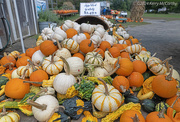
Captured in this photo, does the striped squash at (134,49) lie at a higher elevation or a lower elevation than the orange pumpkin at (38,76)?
higher

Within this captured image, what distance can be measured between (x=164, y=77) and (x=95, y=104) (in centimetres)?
111

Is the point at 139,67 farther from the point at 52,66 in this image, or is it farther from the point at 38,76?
the point at 38,76

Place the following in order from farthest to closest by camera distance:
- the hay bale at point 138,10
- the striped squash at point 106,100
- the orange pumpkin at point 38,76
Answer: the hay bale at point 138,10 → the orange pumpkin at point 38,76 → the striped squash at point 106,100

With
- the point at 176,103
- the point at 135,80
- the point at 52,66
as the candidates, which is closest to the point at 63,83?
the point at 52,66

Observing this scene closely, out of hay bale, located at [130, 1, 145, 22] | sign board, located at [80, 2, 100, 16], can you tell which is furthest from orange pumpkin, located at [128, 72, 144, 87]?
hay bale, located at [130, 1, 145, 22]

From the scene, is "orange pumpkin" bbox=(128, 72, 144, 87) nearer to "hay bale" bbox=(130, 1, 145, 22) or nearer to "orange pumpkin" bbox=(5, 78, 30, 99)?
"orange pumpkin" bbox=(5, 78, 30, 99)

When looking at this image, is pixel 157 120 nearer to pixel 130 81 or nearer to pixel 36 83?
pixel 130 81

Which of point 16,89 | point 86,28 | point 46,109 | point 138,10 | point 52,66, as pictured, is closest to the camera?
point 46,109

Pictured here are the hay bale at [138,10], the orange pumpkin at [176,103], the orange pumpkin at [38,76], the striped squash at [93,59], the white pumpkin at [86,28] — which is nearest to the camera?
the orange pumpkin at [176,103]

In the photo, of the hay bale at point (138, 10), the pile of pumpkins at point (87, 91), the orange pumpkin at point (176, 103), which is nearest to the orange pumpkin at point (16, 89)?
the pile of pumpkins at point (87, 91)

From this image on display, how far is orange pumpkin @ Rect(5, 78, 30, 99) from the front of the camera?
5.75ft

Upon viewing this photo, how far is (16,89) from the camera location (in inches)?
69.0

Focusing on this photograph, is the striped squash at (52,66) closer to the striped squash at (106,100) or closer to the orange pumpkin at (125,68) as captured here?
the striped squash at (106,100)

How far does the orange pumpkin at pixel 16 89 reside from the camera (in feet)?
5.75
